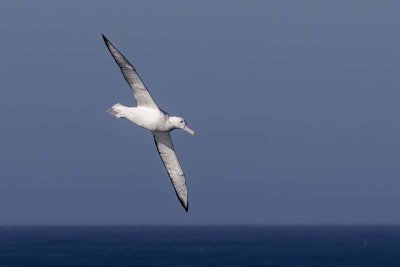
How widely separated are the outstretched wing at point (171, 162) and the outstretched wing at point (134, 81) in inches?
94.4

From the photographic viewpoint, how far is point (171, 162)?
96.4 feet

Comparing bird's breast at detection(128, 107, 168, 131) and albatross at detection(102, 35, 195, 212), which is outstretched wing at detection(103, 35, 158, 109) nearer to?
albatross at detection(102, 35, 195, 212)

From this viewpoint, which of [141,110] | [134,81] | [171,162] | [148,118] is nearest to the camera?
[148,118]

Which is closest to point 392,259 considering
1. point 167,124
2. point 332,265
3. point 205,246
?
point 332,265

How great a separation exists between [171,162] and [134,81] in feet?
11.8

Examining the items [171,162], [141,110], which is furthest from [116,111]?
[171,162]

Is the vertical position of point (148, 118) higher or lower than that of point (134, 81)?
lower

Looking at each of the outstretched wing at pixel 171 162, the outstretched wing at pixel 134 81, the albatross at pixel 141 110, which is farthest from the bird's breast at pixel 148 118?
the outstretched wing at pixel 171 162

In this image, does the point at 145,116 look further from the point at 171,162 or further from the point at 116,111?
the point at 171,162

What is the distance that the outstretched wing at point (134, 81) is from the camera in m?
25.9

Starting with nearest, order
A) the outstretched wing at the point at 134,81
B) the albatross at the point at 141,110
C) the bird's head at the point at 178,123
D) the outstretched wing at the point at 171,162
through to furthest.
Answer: the outstretched wing at the point at 134,81 → the albatross at the point at 141,110 → the bird's head at the point at 178,123 → the outstretched wing at the point at 171,162

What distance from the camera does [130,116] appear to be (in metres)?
26.3

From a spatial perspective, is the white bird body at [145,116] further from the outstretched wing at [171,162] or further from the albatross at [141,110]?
the outstretched wing at [171,162]

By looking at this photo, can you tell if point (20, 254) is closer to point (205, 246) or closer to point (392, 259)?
point (205, 246)
